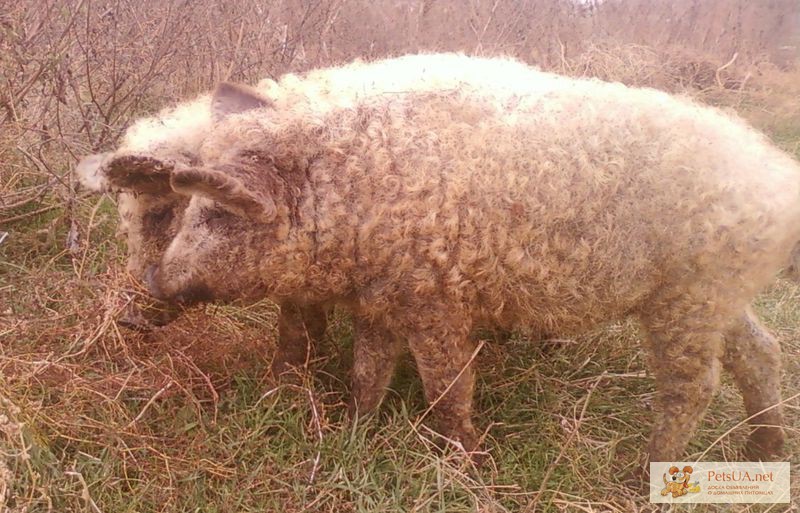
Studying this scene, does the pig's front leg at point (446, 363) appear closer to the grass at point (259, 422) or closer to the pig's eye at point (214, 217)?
the grass at point (259, 422)

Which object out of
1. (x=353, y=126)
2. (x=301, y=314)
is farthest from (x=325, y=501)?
(x=353, y=126)

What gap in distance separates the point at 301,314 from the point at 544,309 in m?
1.10

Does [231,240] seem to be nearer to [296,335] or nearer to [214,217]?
[214,217]

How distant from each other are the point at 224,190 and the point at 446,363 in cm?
104

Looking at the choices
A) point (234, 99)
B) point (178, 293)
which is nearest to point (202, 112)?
point (234, 99)

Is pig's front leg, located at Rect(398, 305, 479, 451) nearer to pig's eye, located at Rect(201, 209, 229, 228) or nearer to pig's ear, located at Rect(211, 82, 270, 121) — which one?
pig's eye, located at Rect(201, 209, 229, 228)

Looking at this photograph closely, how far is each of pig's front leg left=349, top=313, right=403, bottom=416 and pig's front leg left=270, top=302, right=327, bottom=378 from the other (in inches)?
10.6

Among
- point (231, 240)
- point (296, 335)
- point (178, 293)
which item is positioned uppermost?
point (231, 240)

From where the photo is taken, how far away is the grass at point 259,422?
242 cm

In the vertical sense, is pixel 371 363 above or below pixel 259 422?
above

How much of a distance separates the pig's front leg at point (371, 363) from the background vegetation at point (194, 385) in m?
0.09

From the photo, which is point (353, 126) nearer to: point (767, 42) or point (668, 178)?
point (668, 178)

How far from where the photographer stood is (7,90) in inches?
142

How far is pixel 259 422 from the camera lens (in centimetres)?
273
